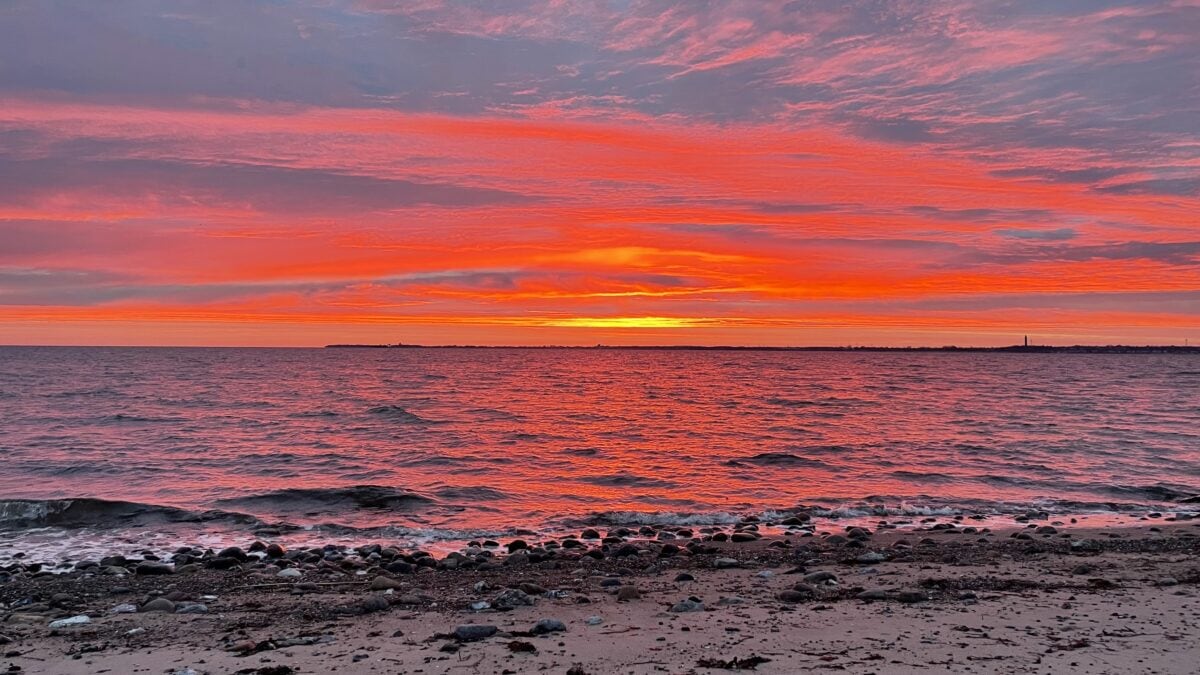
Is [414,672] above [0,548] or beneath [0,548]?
above

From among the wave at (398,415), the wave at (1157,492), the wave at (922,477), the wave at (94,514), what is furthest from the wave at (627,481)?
the wave at (398,415)

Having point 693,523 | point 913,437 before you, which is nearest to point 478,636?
point 693,523

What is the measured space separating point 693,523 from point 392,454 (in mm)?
13902

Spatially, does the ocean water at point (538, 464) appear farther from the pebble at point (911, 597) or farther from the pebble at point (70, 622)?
the pebble at point (911, 597)

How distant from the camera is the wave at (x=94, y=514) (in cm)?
1777

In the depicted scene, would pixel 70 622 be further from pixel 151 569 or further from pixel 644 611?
pixel 644 611

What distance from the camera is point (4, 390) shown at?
59.9 m

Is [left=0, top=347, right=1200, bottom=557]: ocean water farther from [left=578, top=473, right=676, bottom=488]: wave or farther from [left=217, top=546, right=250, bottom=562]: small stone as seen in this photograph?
[left=217, top=546, right=250, bottom=562]: small stone

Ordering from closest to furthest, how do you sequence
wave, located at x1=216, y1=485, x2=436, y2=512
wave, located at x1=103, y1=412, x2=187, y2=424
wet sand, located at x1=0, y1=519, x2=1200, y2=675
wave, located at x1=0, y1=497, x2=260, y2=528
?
wet sand, located at x1=0, y1=519, x2=1200, y2=675 < wave, located at x1=0, y1=497, x2=260, y2=528 < wave, located at x1=216, y1=485, x2=436, y2=512 < wave, located at x1=103, y1=412, x2=187, y2=424

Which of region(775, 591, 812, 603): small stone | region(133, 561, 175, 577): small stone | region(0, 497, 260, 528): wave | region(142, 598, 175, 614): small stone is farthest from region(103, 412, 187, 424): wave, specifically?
region(775, 591, 812, 603): small stone

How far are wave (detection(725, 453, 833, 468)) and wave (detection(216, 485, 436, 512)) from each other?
10.3 m

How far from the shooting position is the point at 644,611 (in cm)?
1000

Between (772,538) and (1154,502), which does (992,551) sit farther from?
(1154,502)

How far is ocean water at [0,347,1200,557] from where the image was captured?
1845 centimetres
